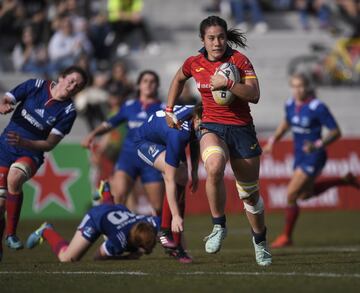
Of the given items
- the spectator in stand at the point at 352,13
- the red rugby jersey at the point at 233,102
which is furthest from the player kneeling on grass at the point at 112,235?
the spectator in stand at the point at 352,13

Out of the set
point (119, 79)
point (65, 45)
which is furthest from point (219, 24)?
point (65, 45)

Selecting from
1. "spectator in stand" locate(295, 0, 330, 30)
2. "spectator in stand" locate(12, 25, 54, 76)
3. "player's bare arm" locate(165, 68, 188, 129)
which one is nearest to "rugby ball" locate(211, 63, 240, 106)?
"player's bare arm" locate(165, 68, 188, 129)

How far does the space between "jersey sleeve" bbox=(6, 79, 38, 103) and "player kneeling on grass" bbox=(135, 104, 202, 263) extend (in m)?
1.33

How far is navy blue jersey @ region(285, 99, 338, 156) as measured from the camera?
1435 centimetres

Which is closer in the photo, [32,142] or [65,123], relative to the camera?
[32,142]

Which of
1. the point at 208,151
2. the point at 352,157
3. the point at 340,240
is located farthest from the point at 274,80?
the point at 208,151

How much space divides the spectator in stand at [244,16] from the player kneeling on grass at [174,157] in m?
14.6

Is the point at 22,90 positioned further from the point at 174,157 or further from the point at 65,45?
the point at 65,45

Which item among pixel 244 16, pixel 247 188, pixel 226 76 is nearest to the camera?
pixel 226 76

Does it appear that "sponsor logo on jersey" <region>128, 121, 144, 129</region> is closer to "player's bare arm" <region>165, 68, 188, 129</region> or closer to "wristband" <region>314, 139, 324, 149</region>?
"wristband" <region>314, 139, 324, 149</region>

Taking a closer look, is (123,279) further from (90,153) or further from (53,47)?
(53,47)

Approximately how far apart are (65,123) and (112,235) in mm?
1341

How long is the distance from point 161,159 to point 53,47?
39.9 ft

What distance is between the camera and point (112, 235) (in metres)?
10.7
